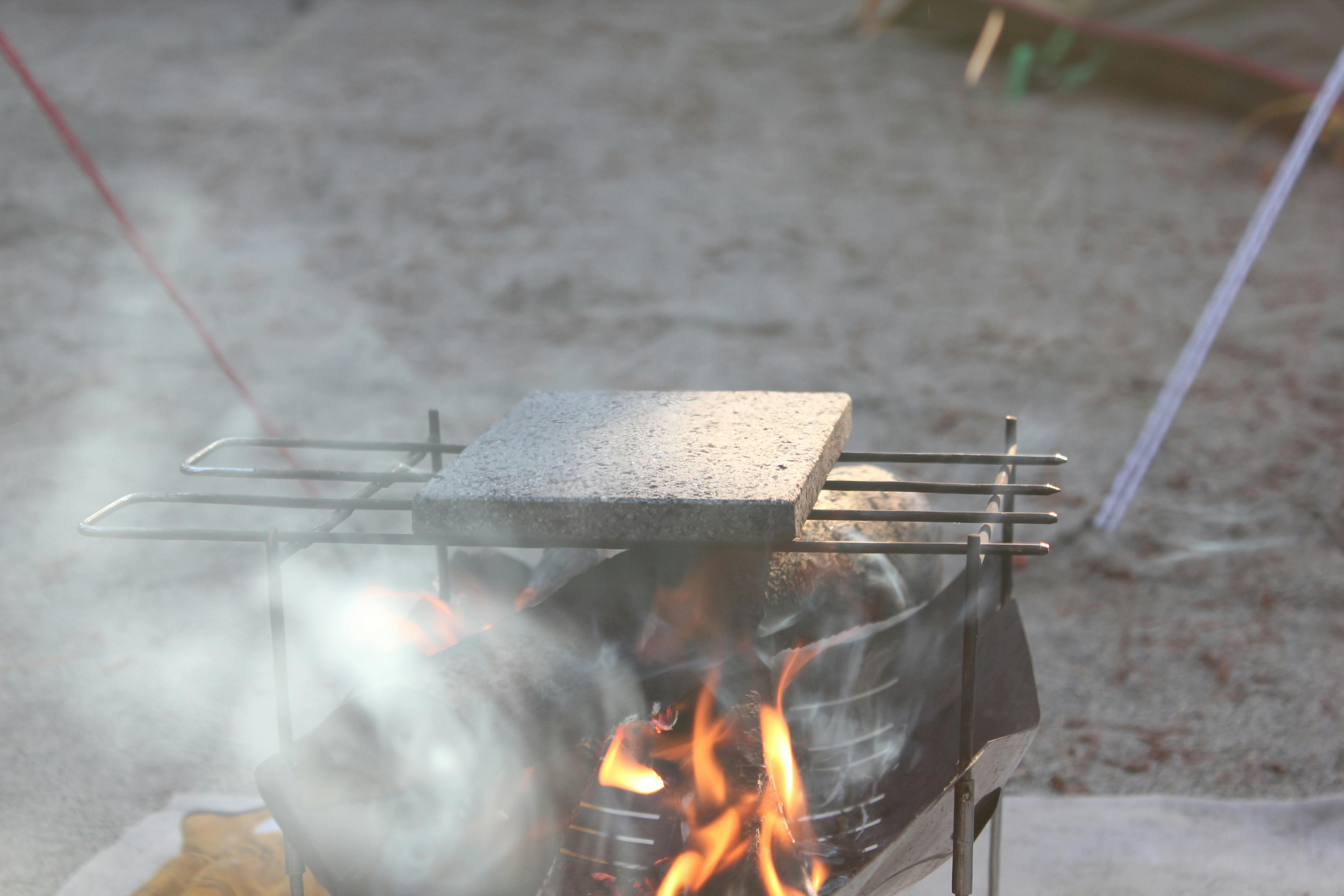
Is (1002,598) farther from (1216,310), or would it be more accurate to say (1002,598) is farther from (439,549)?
(1216,310)

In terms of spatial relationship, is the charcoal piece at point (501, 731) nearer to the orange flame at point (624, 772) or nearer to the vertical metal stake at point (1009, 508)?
the orange flame at point (624, 772)

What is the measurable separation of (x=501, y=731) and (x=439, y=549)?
76 centimetres

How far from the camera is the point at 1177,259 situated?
5758mm

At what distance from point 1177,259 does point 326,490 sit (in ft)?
15.1

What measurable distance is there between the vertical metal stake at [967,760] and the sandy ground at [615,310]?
0.97 metres

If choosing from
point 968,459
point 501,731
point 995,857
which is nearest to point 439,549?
point 501,731

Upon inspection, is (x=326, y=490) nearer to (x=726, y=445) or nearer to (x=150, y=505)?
(x=150, y=505)

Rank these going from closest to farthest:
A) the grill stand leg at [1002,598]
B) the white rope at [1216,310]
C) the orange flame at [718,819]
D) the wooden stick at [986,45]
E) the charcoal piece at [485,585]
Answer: the orange flame at [718,819]
the grill stand leg at [1002,598]
the charcoal piece at [485,585]
the white rope at [1216,310]
the wooden stick at [986,45]

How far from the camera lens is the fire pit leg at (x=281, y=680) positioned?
4.50 ft

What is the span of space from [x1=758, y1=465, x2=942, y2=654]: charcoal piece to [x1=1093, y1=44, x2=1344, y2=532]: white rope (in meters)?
1.73

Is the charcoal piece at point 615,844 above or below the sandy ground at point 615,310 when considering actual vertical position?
above

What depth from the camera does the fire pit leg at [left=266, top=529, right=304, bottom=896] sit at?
1373 millimetres

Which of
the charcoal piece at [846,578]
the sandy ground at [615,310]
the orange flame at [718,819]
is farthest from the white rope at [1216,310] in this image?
the orange flame at [718,819]

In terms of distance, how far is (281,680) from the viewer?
56.1 inches
